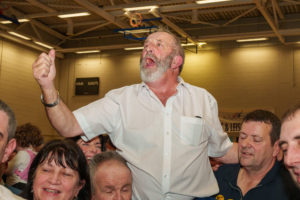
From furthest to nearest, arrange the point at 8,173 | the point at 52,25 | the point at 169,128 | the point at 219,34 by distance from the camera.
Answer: the point at 52,25 → the point at 219,34 → the point at 8,173 → the point at 169,128

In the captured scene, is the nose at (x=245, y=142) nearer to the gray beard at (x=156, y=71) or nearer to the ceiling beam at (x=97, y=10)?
the gray beard at (x=156, y=71)

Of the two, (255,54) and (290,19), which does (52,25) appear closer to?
(255,54)

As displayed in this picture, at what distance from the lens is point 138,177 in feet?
8.84

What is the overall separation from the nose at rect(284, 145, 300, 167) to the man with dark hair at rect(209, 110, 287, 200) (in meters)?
1.60

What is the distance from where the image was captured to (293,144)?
138cm

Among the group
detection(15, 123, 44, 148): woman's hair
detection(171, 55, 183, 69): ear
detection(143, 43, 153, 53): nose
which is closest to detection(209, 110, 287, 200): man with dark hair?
detection(171, 55, 183, 69): ear

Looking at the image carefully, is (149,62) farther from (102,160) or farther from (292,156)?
(292,156)

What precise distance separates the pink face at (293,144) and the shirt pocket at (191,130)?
4.16 feet

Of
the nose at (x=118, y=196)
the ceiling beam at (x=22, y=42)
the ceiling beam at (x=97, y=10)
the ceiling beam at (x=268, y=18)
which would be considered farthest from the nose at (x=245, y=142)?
the ceiling beam at (x=22, y=42)

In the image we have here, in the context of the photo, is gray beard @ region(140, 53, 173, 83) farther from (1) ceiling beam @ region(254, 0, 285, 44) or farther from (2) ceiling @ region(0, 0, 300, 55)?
(1) ceiling beam @ region(254, 0, 285, 44)

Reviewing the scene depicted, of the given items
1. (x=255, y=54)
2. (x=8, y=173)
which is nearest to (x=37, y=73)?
(x=8, y=173)

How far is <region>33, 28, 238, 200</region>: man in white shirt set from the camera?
2627 millimetres

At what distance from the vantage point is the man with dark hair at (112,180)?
270 cm

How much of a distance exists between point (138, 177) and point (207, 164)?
0.53 meters
